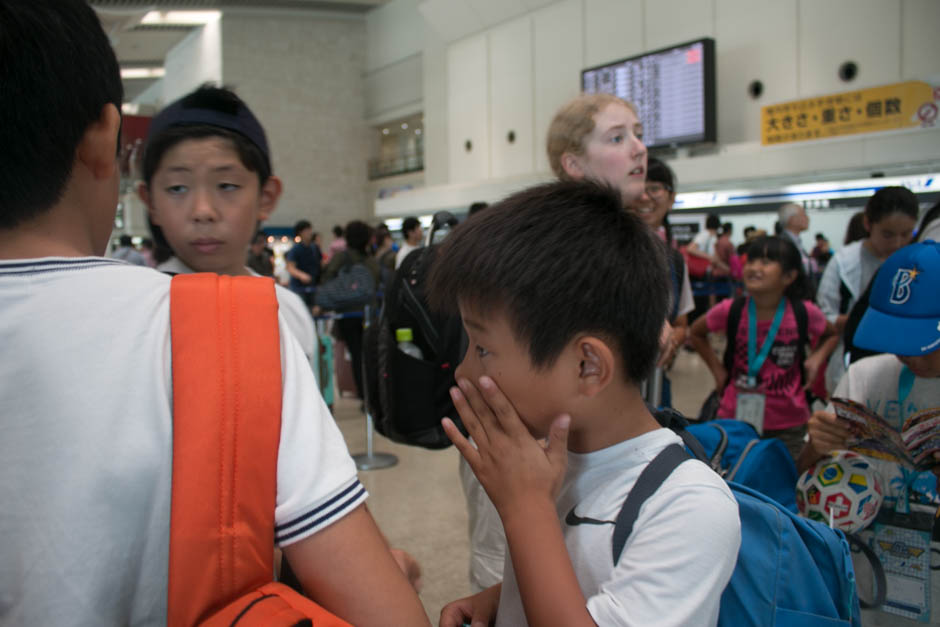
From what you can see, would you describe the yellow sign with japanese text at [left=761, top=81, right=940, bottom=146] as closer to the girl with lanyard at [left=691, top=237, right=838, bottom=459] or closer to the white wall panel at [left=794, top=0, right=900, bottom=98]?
the white wall panel at [left=794, top=0, right=900, bottom=98]

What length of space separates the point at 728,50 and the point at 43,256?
1321 centimetres

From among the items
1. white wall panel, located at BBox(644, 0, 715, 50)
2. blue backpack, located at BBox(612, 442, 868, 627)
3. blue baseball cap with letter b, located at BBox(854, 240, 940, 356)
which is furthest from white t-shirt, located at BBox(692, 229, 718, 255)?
blue backpack, located at BBox(612, 442, 868, 627)

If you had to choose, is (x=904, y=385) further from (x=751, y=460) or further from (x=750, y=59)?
(x=750, y=59)

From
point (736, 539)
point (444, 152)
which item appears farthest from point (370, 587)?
point (444, 152)

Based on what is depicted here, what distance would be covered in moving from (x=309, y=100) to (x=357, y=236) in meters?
18.1

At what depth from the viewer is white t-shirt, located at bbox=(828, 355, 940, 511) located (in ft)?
5.52

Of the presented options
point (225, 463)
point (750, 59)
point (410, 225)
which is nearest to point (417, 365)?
point (225, 463)

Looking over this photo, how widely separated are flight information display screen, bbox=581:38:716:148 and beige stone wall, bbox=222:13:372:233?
12.5 m

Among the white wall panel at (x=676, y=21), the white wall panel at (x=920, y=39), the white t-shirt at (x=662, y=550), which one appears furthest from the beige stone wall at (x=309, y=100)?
the white t-shirt at (x=662, y=550)

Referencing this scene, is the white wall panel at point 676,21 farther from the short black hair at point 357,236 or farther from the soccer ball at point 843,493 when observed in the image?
the soccer ball at point 843,493

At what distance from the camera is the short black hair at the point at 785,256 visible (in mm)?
3416

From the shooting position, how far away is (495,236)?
104 centimetres

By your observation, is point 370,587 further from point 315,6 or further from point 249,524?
point 315,6

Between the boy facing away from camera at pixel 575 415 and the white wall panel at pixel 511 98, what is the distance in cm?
1495
